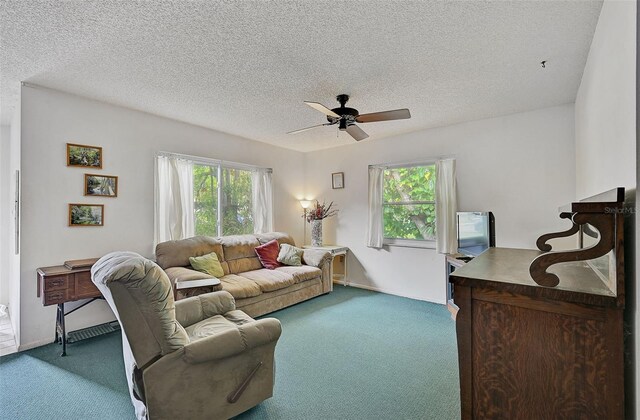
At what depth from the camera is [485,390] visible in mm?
1068

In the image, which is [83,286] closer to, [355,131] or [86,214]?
[86,214]

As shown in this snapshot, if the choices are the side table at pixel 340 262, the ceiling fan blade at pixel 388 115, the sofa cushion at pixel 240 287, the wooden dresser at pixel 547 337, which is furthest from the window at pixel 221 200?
the wooden dresser at pixel 547 337

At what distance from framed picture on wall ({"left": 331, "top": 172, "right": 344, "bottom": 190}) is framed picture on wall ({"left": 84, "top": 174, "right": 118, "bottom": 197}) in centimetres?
345

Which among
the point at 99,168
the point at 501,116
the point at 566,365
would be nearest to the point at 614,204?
the point at 566,365

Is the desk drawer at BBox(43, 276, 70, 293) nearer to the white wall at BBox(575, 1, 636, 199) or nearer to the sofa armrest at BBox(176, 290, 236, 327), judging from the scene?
the sofa armrest at BBox(176, 290, 236, 327)

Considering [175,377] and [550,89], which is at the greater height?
[550,89]

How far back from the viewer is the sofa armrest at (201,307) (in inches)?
89.8

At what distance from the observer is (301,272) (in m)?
4.24

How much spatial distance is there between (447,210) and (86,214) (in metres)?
4.57

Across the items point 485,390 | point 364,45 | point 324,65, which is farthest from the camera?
point 324,65

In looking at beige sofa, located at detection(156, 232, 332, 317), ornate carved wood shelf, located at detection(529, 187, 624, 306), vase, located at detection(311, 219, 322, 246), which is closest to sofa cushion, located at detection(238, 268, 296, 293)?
beige sofa, located at detection(156, 232, 332, 317)

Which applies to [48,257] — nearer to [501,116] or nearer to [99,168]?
[99,168]

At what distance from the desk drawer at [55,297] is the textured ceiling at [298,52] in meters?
2.04

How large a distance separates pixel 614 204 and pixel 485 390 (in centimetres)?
78
